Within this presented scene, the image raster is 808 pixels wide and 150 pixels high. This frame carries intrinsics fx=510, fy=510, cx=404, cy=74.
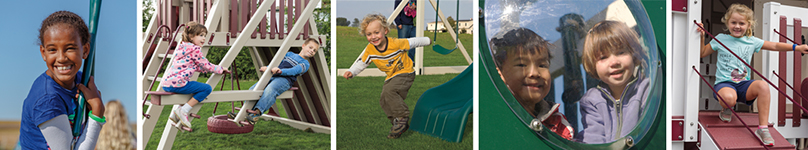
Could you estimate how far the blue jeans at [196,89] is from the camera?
3.01 metres

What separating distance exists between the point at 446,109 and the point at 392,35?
587mm

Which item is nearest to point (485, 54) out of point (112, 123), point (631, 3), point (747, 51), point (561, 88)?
point (561, 88)

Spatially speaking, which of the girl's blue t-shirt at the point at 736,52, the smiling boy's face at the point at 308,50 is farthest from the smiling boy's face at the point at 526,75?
the girl's blue t-shirt at the point at 736,52

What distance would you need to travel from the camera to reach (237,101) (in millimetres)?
3244

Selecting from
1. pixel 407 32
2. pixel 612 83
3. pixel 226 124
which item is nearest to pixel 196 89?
pixel 226 124

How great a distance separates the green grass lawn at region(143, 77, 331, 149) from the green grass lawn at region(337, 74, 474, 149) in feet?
1.06

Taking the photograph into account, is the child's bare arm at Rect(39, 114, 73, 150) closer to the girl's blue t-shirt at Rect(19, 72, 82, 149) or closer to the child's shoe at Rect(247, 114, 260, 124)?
the girl's blue t-shirt at Rect(19, 72, 82, 149)

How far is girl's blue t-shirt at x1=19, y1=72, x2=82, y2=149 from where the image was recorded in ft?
9.44

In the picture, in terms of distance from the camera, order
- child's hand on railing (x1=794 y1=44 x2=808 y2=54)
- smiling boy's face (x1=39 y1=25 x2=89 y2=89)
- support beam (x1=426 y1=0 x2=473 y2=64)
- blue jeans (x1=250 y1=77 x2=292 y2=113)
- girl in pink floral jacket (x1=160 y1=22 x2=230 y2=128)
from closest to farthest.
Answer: smiling boy's face (x1=39 y1=25 x2=89 y2=89), girl in pink floral jacket (x1=160 y1=22 x2=230 y2=128), support beam (x1=426 y1=0 x2=473 y2=64), blue jeans (x1=250 y1=77 x2=292 y2=113), child's hand on railing (x1=794 y1=44 x2=808 y2=54)

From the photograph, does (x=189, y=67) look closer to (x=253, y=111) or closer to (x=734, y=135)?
(x=253, y=111)

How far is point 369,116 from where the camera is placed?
313cm

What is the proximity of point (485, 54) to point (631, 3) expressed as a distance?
105cm

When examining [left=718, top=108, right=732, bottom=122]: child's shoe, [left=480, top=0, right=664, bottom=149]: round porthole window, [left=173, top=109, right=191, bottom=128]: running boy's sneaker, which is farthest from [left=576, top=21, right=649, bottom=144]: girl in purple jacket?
[left=173, top=109, right=191, bottom=128]: running boy's sneaker

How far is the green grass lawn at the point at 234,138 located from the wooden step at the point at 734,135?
102 inches
